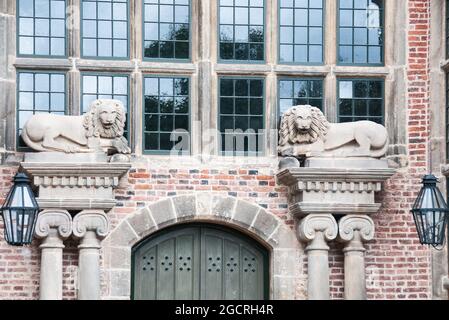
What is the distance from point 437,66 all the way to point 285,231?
2884 mm

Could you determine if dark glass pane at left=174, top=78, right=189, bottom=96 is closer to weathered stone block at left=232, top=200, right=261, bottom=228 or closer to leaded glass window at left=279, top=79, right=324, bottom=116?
leaded glass window at left=279, top=79, right=324, bottom=116

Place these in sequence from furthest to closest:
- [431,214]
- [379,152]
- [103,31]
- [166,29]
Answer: [166,29]
[103,31]
[379,152]
[431,214]

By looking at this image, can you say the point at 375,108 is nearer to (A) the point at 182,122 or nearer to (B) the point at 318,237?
(B) the point at 318,237

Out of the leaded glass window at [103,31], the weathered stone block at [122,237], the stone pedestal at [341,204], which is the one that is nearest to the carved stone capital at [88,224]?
the weathered stone block at [122,237]

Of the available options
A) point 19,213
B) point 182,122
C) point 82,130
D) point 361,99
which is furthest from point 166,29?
point 19,213

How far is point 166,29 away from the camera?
2103cm

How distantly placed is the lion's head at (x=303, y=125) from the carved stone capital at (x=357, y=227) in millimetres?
1078

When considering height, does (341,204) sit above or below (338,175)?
below

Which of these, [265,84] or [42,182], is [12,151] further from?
[265,84]

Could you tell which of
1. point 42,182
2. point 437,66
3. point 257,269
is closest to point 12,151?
point 42,182

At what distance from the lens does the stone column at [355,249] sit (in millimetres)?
20453

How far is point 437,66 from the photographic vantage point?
21172mm

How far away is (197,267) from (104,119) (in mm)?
2203
